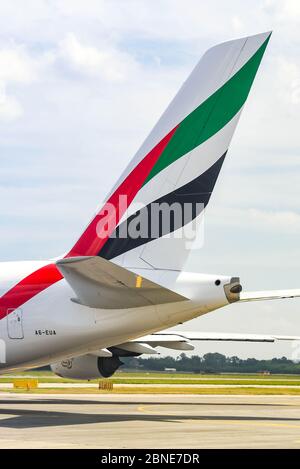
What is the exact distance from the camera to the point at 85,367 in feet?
123

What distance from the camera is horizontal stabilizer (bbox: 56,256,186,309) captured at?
2534cm

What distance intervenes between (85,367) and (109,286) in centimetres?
1136

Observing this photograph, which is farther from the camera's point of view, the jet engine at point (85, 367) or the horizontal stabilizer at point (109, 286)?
the jet engine at point (85, 367)

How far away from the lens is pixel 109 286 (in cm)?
2697

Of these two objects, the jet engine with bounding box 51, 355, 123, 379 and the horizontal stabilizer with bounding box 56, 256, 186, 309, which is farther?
the jet engine with bounding box 51, 355, 123, 379

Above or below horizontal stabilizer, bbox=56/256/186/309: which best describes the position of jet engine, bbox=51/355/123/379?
below

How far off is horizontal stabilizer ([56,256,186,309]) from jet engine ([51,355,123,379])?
9600 mm

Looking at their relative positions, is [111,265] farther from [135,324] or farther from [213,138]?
[213,138]

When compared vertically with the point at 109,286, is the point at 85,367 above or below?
below

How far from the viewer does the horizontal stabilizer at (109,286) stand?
997 inches

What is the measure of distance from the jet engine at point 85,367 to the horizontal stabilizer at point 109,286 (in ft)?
31.5

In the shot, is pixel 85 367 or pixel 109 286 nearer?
pixel 109 286
